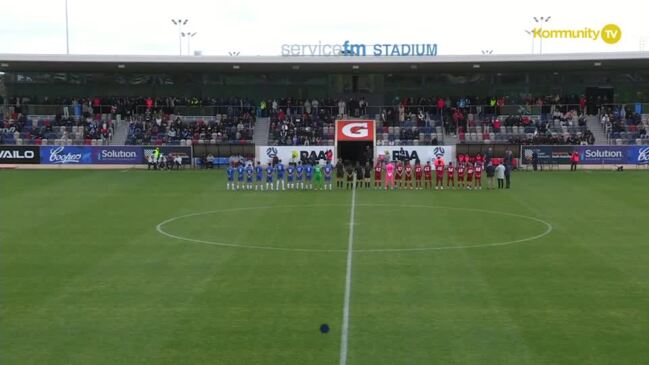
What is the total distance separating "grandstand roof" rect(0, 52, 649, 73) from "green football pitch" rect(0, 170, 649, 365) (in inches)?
861

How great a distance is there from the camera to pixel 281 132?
2031 inches

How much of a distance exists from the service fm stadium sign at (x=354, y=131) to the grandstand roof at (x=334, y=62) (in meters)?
4.17

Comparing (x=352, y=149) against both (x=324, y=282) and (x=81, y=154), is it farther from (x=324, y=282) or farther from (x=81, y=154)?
(x=324, y=282)

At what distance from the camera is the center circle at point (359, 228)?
2116 cm

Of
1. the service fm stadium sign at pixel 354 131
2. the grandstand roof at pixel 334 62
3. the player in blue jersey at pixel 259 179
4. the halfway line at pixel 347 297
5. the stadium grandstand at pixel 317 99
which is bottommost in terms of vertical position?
the halfway line at pixel 347 297

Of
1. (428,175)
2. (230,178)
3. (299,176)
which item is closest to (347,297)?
(230,178)

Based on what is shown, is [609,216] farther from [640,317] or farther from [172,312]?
[172,312]

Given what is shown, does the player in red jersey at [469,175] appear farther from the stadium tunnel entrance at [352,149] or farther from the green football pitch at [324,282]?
the stadium tunnel entrance at [352,149]

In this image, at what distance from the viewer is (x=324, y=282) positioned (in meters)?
16.6

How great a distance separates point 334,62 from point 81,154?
54.0 feet

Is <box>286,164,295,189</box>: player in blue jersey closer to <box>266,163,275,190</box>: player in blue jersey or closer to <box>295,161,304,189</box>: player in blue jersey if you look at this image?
<box>295,161,304,189</box>: player in blue jersey

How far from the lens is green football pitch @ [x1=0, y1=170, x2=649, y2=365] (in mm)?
12297

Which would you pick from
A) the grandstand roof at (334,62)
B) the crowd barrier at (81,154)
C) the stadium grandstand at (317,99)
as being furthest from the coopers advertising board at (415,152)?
the crowd barrier at (81,154)

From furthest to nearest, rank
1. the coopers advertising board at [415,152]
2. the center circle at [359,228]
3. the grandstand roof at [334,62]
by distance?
the grandstand roof at [334,62], the coopers advertising board at [415,152], the center circle at [359,228]
